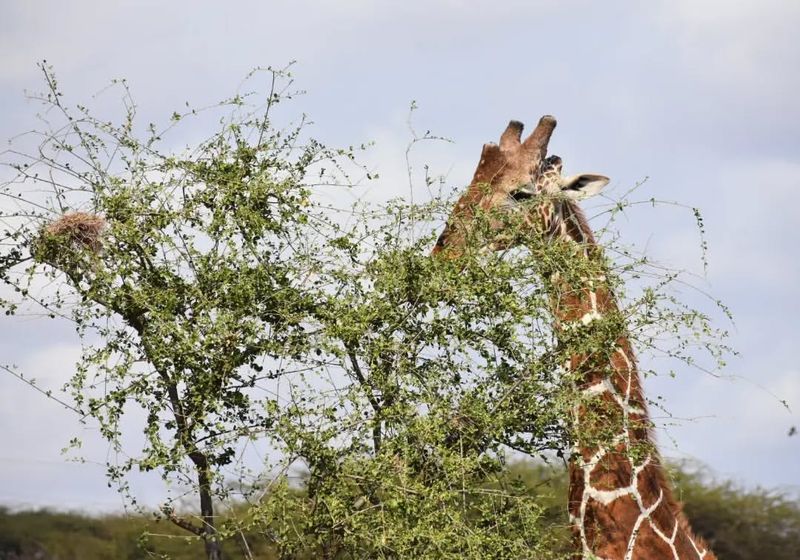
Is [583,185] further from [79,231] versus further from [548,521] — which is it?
[79,231]

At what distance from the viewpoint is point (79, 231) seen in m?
8.91

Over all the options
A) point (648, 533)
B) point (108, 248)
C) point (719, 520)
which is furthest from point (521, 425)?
point (719, 520)

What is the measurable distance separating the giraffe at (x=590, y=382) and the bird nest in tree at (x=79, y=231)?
2295 millimetres

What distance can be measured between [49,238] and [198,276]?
1084mm

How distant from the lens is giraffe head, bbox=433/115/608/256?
29.5 feet

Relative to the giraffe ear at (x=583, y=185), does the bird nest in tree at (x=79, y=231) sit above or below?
below

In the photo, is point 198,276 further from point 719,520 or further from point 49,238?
point 719,520

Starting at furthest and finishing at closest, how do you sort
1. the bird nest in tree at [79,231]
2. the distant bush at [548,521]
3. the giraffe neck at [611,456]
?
the distant bush at [548,521], the bird nest in tree at [79,231], the giraffe neck at [611,456]

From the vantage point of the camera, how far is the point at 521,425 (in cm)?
860

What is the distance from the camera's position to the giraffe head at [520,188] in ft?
29.5

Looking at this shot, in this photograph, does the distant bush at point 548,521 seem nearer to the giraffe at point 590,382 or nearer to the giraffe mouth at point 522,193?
the giraffe at point 590,382

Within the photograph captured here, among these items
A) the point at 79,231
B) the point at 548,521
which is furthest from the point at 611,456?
the point at 79,231

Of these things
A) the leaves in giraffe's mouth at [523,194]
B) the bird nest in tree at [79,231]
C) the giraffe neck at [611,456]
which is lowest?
the giraffe neck at [611,456]

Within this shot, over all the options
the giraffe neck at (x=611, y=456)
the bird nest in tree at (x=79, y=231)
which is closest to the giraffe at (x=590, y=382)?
Answer: the giraffe neck at (x=611, y=456)
